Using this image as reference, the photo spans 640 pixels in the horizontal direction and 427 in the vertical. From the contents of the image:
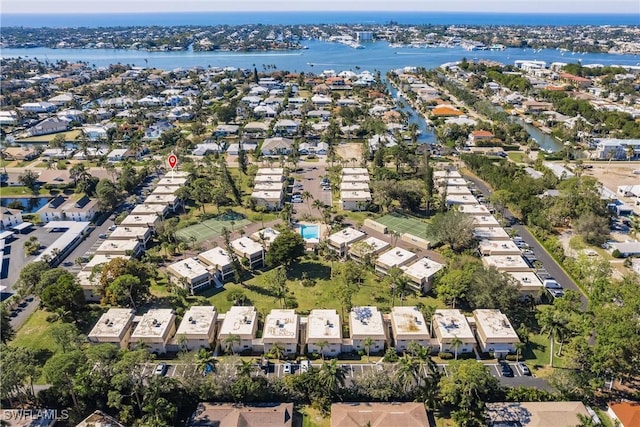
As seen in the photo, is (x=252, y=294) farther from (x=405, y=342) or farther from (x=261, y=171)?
(x=261, y=171)

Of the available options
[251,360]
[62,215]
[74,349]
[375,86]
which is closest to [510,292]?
[251,360]

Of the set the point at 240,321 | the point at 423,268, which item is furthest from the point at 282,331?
the point at 423,268

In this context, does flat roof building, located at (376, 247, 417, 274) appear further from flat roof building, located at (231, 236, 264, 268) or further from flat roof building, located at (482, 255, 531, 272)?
flat roof building, located at (231, 236, 264, 268)

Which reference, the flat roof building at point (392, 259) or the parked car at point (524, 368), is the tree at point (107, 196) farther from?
the parked car at point (524, 368)

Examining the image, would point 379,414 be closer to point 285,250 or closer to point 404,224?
point 285,250

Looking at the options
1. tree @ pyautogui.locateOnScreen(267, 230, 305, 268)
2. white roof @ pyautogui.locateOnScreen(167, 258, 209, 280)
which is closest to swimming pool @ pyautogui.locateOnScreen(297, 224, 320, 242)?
tree @ pyautogui.locateOnScreen(267, 230, 305, 268)

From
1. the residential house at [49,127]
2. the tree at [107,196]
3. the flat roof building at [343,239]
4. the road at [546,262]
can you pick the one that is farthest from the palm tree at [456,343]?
the residential house at [49,127]

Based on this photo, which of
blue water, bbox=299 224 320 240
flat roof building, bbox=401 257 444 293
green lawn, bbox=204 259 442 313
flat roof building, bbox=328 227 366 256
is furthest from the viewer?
blue water, bbox=299 224 320 240
